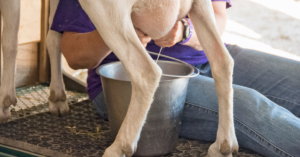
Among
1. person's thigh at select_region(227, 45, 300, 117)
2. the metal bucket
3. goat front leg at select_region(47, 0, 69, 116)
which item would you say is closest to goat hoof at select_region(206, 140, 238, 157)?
the metal bucket

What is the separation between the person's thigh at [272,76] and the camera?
1455mm

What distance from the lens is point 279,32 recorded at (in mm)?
3717

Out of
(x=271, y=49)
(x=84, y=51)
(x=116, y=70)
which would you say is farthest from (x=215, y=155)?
(x=271, y=49)

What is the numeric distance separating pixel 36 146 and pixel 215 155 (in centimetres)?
62

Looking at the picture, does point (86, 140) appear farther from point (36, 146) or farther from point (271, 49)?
point (271, 49)

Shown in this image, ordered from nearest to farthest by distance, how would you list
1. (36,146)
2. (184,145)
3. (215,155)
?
(215,155), (36,146), (184,145)

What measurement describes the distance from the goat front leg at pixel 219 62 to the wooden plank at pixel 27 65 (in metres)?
1.24

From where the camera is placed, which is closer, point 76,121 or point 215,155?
point 215,155

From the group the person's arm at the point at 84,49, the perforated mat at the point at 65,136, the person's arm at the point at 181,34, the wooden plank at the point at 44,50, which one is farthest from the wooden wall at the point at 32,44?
the person's arm at the point at 181,34

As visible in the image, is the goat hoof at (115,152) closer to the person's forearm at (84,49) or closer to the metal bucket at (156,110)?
the metal bucket at (156,110)

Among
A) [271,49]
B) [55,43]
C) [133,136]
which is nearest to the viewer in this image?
[133,136]

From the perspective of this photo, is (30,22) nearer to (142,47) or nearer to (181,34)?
(181,34)

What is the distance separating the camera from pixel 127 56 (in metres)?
0.88

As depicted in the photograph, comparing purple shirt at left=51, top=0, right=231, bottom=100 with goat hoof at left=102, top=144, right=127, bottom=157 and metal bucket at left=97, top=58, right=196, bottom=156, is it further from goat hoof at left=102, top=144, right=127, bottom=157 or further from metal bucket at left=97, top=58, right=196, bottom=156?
goat hoof at left=102, top=144, right=127, bottom=157
